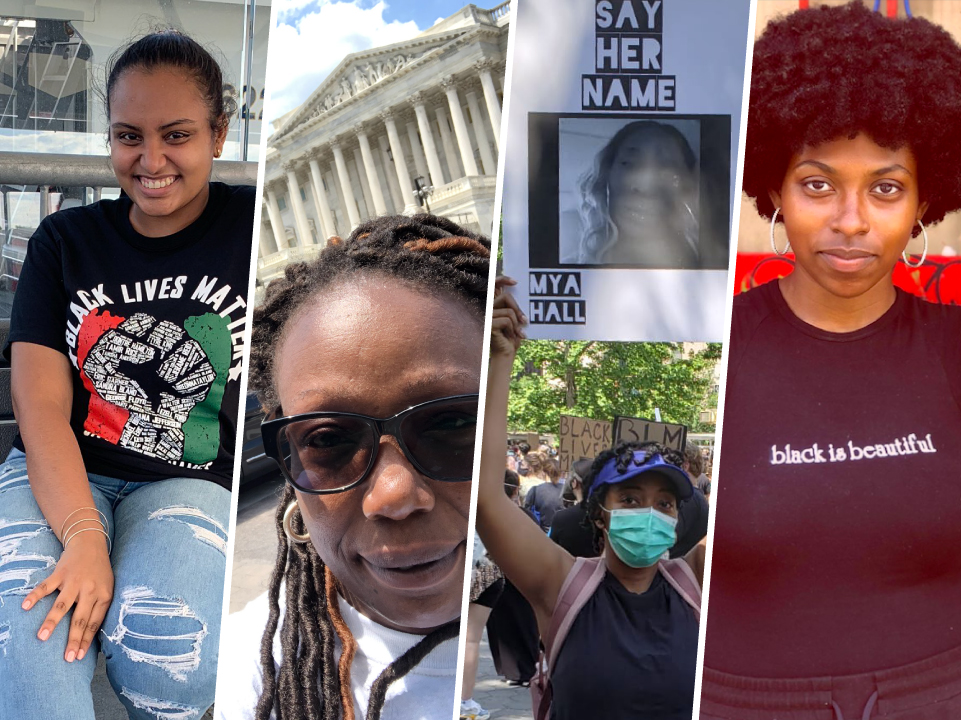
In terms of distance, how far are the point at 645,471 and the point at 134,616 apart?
2.98 feet

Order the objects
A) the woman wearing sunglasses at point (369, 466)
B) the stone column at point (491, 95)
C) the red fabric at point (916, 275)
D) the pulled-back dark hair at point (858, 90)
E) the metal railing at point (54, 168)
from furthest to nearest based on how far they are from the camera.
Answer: the metal railing at point (54, 168) → the red fabric at point (916, 275) → the pulled-back dark hair at point (858, 90) → the stone column at point (491, 95) → the woman wearing sunglasses at point (369, 466)

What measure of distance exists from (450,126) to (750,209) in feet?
2.62

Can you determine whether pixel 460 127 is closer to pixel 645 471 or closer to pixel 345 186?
pixel 345 186

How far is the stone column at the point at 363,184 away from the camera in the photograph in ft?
4.96

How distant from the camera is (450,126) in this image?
1559 mm

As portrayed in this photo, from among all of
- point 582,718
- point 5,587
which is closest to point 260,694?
point 5,587

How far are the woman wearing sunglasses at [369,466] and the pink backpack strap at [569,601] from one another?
0.71 ft

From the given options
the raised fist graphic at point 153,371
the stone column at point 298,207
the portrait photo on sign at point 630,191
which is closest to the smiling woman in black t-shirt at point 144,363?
the raised fist graphic at point 153,371

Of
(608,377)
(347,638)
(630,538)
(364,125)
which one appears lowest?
(347,638)

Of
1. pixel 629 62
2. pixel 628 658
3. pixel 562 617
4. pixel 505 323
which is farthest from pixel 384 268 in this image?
pixel 628 658

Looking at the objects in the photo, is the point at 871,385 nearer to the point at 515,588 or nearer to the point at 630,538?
the point at 630,538

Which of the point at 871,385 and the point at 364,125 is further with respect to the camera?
the point at 871,385

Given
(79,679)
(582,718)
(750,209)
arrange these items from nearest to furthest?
(79,679) < (582,718) < (750,209)

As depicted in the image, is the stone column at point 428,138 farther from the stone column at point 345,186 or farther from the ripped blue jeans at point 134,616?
the ripped blue jeans at point 134,616
